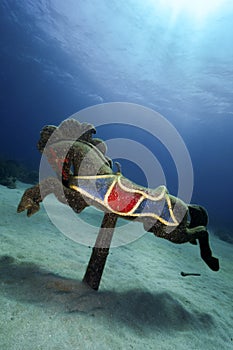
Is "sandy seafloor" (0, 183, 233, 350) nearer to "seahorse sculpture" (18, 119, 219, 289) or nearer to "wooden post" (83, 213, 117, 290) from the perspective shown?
"wooden post" (83, 213, 117, 290)

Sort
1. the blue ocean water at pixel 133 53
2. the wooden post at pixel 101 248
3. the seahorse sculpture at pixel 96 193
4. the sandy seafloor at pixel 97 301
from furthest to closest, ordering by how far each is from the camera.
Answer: the blue ocean water at pixel 133 53 → the wooden post at pixel 101 248 → the seahorse sculpture at pixel 96 193 → the sandy seafloor at pixel 97 301

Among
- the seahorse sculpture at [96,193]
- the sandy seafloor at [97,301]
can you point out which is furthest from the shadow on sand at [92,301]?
the seahorse sculpture at [96,193]

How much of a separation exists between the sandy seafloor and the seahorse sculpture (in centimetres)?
55

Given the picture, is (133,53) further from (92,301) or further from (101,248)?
(92,301)

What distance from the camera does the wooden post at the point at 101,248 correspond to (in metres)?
3.33

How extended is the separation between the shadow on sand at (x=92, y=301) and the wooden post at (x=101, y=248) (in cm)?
21

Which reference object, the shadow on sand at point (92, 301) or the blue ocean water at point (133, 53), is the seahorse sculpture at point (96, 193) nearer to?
the shadow on sand at point (92, 301)

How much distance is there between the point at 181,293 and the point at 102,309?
211 cm

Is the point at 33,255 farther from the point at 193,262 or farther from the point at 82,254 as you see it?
the point at 193,262

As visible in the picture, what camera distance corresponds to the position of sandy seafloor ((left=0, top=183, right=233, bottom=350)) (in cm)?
250

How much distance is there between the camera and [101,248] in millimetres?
3332

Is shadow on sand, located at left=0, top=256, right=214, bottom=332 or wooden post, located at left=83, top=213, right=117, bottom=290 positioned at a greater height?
wooden post, located at left=83, top=213, right=117, bottom=290

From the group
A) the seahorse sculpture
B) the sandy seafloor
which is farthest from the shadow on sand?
the seahorse sculpture

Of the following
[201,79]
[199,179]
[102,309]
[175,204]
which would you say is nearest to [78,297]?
[102,309]
